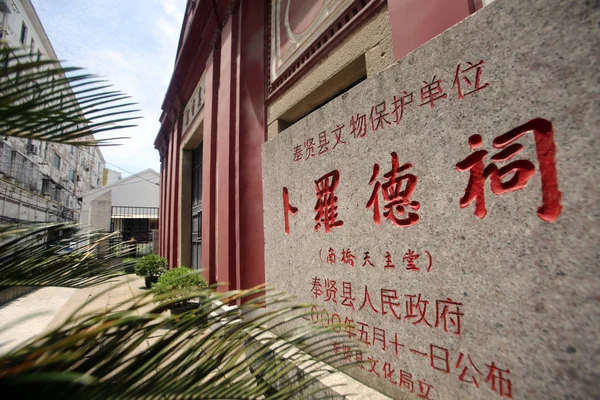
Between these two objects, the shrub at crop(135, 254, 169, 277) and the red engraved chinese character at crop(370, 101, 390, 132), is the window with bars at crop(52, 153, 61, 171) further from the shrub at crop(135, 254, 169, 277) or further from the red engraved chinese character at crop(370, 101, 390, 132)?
the red engraved chinese character at crop(370, 101, 390, 132)

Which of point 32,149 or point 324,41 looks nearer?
point 324,41

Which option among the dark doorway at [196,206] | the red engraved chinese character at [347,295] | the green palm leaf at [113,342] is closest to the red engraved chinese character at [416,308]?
the red engraved chinese character at [347,295]

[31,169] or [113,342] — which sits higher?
[31,169]

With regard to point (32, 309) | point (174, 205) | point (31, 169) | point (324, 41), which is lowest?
point (32, 309)

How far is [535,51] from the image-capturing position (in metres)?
1.16

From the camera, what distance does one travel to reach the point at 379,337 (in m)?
1.66

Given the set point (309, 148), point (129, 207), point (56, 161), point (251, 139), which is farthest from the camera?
point (56, 161)

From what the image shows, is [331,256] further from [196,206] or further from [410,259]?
[196,206]

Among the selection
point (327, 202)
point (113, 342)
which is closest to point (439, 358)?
point (327, 202)

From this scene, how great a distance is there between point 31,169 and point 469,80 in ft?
58.9

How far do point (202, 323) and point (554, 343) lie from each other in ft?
3.78

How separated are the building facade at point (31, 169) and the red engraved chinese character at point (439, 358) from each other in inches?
362

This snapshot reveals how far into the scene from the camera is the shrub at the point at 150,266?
778cm

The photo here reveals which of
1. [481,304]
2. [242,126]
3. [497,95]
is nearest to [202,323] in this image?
[481,304]
